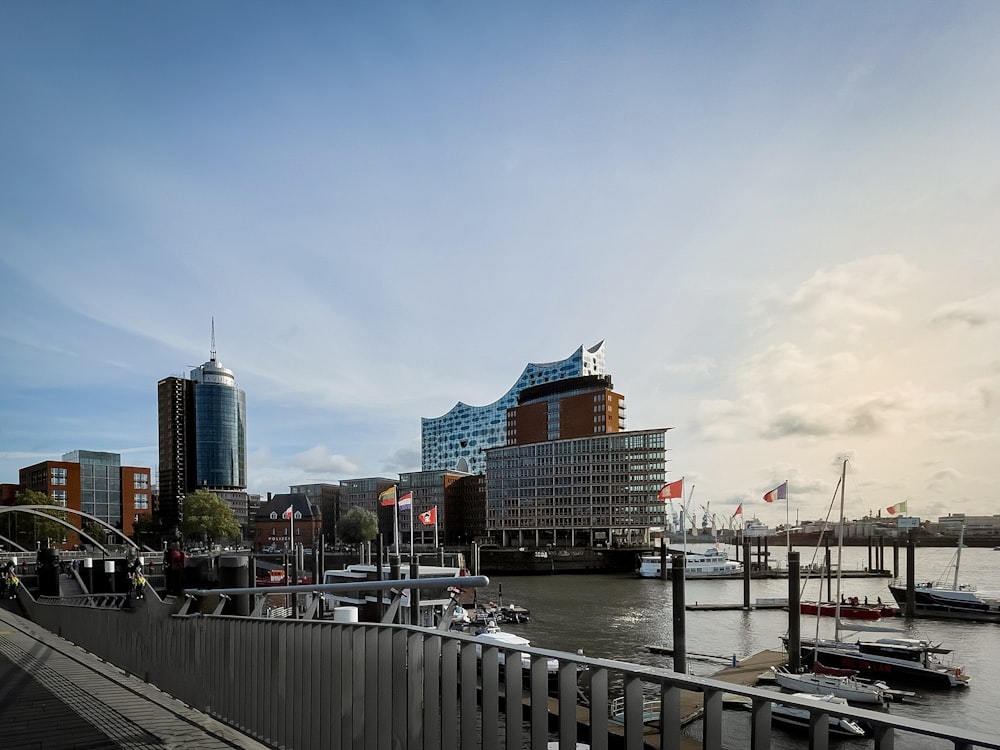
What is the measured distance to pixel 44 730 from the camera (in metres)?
7.89

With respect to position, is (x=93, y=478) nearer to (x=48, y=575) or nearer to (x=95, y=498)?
(x=95, y=498)

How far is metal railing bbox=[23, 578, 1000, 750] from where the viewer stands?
321 centimetres

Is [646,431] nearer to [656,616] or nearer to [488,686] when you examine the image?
[656,616]

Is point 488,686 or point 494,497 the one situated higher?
point 488,686

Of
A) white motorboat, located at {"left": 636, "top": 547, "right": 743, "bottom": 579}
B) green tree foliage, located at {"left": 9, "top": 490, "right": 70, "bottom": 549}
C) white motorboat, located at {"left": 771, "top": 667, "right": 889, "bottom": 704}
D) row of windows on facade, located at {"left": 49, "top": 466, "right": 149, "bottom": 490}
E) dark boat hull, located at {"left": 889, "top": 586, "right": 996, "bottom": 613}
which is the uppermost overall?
row of windows on facade, located at {"left": 49, "top": 466, "right": 149, "bottom": 490}

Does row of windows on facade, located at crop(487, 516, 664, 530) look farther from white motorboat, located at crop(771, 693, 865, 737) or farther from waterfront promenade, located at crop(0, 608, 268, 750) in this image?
white motorboat, located at crop(771, 693, 865, 737)

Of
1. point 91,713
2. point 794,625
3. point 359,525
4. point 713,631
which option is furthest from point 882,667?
point 359,525

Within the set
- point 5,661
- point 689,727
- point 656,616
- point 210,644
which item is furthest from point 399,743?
point 656,616

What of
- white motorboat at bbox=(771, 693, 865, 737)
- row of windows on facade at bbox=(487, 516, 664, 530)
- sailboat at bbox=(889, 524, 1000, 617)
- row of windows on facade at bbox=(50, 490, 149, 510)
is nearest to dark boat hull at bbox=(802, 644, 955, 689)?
sailboat at bbox=(889, 524, 1000, 617)

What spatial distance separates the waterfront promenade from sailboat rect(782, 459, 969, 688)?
117 ft

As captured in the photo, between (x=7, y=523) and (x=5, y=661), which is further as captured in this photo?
(x=7, y=523)

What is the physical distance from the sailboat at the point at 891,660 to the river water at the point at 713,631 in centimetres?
100

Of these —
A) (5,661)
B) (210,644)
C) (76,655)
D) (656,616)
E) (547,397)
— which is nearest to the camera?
(210,644)

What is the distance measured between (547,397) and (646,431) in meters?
52.4
